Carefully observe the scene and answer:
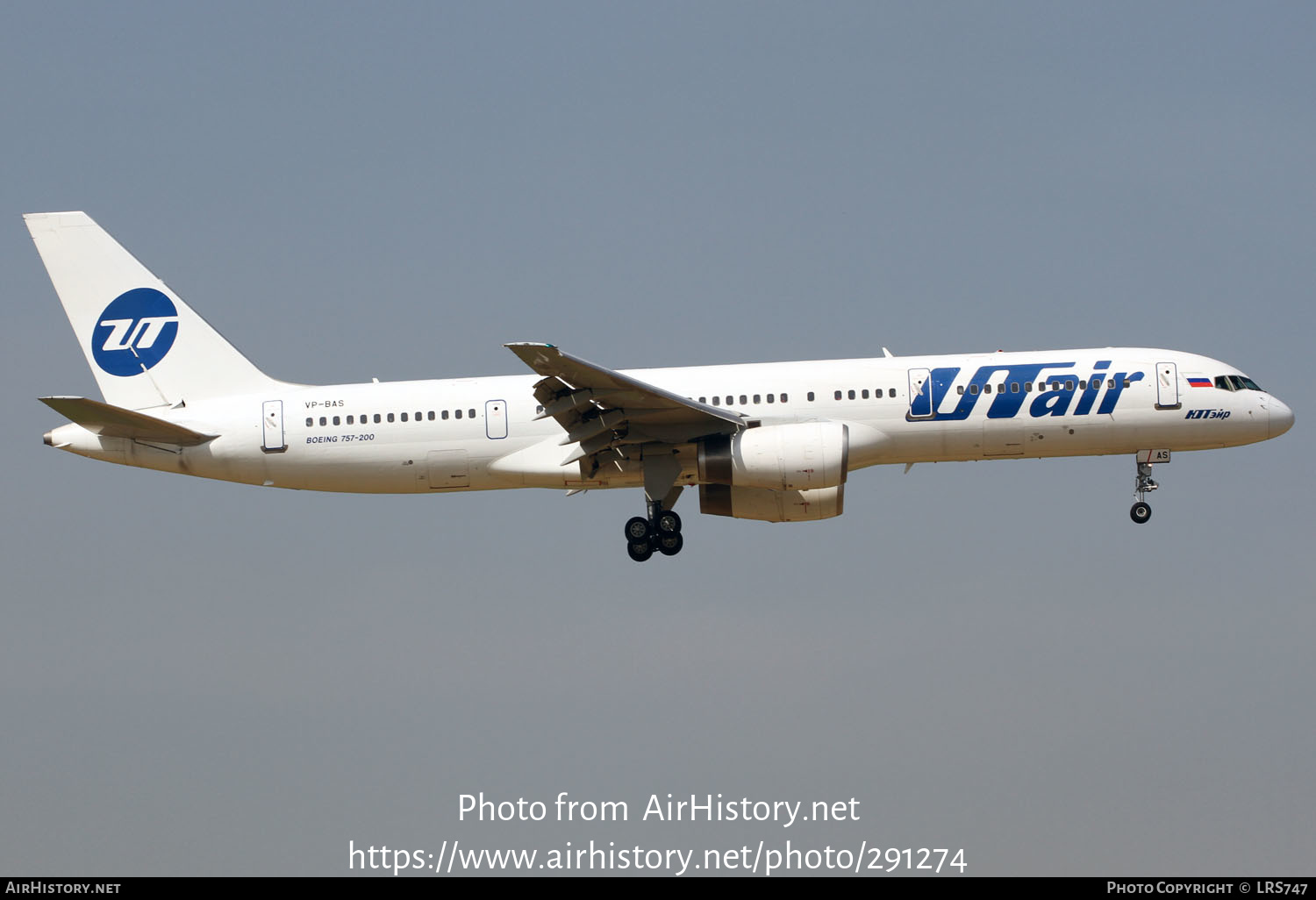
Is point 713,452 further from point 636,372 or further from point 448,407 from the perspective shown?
point 448,407

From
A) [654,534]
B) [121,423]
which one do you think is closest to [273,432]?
[121,423]

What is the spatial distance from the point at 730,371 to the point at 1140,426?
10.0 m

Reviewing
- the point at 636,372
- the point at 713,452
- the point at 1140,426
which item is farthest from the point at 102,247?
the point at 1140,426

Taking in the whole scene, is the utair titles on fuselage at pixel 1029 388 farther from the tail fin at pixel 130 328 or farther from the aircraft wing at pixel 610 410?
the tail fin at pixel 130 328

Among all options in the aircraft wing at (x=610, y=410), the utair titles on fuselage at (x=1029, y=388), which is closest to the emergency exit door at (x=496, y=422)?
the aircraft wing at (x=610, y=410)

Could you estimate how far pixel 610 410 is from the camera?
1378 inches

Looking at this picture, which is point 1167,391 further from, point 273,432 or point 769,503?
point 273,432

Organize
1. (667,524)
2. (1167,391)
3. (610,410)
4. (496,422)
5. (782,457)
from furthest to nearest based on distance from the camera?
1. (667,524)
2. (496,422)
3. (1167,391)
4. (610,410)
5. (782,457)

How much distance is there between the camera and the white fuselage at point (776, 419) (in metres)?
35.8

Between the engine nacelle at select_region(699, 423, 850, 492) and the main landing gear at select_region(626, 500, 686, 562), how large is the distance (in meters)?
2.00

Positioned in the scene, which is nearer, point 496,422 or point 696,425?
point 696,425

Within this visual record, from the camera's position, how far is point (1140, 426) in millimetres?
36219

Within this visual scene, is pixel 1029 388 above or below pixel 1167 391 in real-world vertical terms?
above

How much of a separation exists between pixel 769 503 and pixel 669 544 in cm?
328
